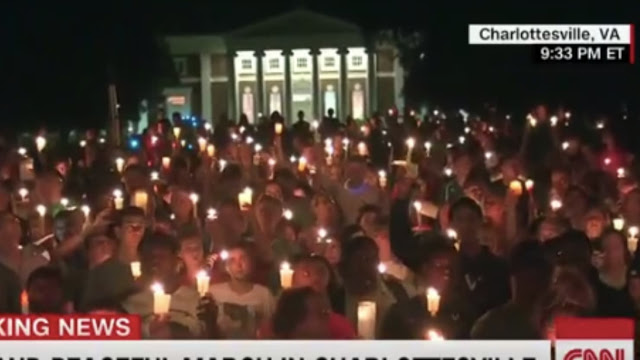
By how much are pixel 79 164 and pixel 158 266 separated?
275 centimetres

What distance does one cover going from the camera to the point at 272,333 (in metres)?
3.83

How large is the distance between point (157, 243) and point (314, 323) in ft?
3.46

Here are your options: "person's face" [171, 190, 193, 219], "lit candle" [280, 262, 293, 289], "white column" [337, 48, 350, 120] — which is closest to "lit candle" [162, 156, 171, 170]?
"person's face" [171, 190, 193, 219]

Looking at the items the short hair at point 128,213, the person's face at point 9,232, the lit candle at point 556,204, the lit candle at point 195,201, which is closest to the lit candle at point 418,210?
the lit candle at point 556,204

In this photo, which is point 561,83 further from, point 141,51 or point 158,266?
point 141,51

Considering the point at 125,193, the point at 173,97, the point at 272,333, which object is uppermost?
the point at 173,97

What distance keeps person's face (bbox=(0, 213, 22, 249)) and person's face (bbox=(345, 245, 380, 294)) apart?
47.1 inches

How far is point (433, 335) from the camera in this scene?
391cm

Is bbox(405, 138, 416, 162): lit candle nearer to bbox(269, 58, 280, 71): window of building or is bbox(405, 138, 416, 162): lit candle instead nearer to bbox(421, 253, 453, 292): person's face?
bbox(269, 58, 280, 71): window of building

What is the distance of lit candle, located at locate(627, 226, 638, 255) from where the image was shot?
5.08 metres

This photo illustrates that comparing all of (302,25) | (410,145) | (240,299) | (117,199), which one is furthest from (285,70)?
(240,299)

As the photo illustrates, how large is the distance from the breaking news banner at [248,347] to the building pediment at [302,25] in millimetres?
2638

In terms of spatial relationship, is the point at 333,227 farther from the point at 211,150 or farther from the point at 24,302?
the point at 211,150

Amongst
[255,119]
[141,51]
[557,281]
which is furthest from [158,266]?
[255,119]
